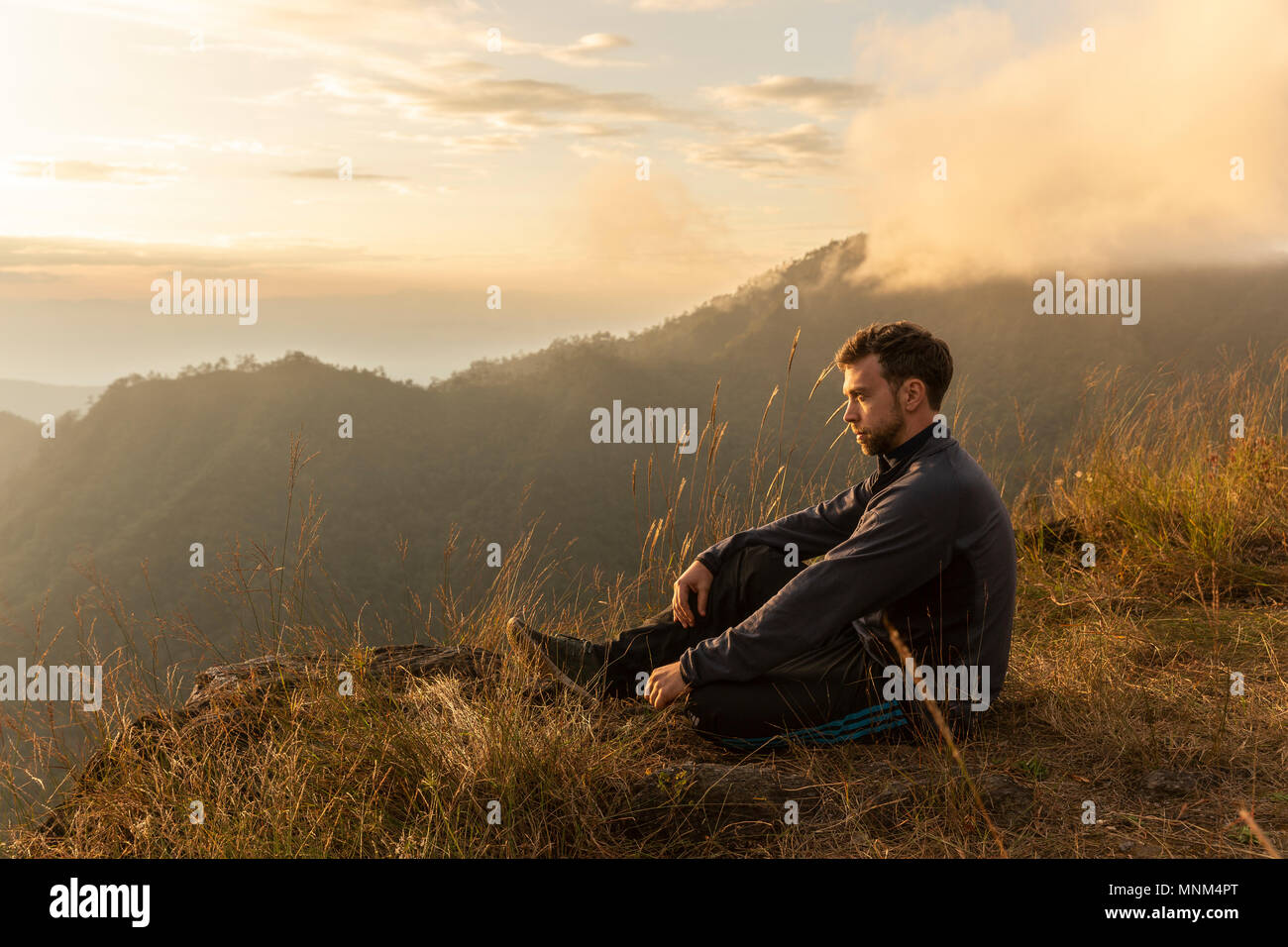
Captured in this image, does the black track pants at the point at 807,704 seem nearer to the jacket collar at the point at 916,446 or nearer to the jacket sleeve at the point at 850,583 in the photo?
the jacket sleeve at the point at 850,583

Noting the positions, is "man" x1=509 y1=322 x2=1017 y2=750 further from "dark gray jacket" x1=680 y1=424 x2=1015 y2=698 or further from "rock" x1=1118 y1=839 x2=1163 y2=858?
"rock" x1=1118 y1=839 x2=1163 y2=858

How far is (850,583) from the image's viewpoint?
239cm

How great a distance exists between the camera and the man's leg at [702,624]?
2908mm

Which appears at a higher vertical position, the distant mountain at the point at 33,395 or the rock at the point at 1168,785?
the distant mountain at the point at 33,395

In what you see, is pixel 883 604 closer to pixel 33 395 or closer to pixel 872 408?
pixel 872 408

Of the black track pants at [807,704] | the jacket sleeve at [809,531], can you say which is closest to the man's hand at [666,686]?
the black track pants at [807,704]

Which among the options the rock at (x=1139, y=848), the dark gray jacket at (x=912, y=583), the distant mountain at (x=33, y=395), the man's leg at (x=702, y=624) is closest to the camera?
the rock at (x=1139, y=848)

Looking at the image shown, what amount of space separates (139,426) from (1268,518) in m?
51.5

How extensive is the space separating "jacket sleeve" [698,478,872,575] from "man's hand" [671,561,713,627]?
0.14 ft

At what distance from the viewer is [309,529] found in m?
3.34

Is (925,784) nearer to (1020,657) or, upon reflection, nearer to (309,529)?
(1020,657)

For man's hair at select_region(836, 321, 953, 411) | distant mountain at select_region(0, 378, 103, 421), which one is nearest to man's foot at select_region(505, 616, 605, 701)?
man's hair at select_region(836, 321, 953, 411)

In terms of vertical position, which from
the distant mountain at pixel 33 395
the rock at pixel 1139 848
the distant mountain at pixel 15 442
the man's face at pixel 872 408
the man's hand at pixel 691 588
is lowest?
the rock at pixel 1139 848

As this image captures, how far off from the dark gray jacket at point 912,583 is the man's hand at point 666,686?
26 millimetres
